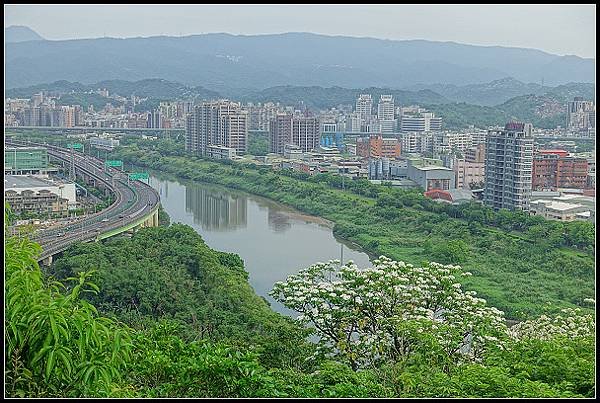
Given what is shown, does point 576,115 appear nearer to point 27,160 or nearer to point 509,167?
point 509,167

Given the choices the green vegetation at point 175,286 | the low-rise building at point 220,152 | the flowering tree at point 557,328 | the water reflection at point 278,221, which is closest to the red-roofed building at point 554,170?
the water reflection at point 278,221

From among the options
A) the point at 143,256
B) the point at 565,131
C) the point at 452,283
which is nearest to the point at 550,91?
the point at 565,131

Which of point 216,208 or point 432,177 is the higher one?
point 432,177

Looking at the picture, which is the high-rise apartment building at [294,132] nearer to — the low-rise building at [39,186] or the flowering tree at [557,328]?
the low-rise building at [39,186]

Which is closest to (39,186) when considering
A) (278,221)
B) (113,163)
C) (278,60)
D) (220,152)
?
(278,60)

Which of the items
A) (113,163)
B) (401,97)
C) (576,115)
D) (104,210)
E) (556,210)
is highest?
(401,97)

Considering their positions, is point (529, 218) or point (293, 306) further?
point (529, 218)

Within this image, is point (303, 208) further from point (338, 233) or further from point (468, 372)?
point (468, 372)

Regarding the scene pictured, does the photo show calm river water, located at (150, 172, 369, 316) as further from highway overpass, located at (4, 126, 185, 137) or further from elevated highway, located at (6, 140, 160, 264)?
highway overpass, located at (4, 126, 185, 137)
